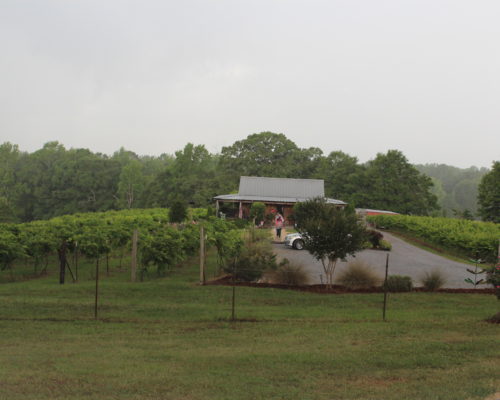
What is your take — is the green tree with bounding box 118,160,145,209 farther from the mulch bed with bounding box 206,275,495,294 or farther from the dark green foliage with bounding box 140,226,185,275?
the mulch bed with bounding box 206,275,495,294

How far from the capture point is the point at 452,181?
150750 millimetres

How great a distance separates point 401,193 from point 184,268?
41803mm

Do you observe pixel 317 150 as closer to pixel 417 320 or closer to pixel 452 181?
pixel 417 320

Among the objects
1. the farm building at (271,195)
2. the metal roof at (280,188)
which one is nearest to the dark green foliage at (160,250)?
the farm building at (271,195)

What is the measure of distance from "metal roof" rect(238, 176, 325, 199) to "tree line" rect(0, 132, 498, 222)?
31.3 feet

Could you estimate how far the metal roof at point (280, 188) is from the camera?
152 feet

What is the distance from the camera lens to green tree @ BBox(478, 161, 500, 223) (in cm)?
4572

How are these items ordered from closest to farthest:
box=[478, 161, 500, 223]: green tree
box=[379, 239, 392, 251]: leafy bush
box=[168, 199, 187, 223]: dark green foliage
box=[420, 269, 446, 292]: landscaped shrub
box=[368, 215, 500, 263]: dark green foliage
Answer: box=[420, 269, 446, 292]: landscaped shrub, box=[368, 215, 500, 263]: dark green foliage, box=[379, 239, 392, 251]: leafy bush, box=[168, 199, 187, 223]: dark green foliage, box=[478, 161, 500, 223]: green tree

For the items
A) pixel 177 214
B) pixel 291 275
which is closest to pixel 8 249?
pixel 291 275

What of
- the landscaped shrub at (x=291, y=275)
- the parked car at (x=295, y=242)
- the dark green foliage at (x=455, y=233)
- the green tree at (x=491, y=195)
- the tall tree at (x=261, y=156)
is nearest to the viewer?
the landscaped shrub at (x=291, y=275)

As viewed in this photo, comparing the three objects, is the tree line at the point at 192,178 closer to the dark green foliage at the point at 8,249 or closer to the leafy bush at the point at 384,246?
the leafy bush at the point at 384,246

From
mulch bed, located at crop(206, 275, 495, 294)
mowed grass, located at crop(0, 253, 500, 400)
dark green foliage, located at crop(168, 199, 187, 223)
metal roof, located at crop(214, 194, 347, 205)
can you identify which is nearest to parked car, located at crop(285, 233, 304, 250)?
mulch bed, located at crop(206, 275, 495, 294)

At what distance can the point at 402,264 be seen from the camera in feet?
67.4

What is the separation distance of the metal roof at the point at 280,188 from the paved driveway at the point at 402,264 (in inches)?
769
